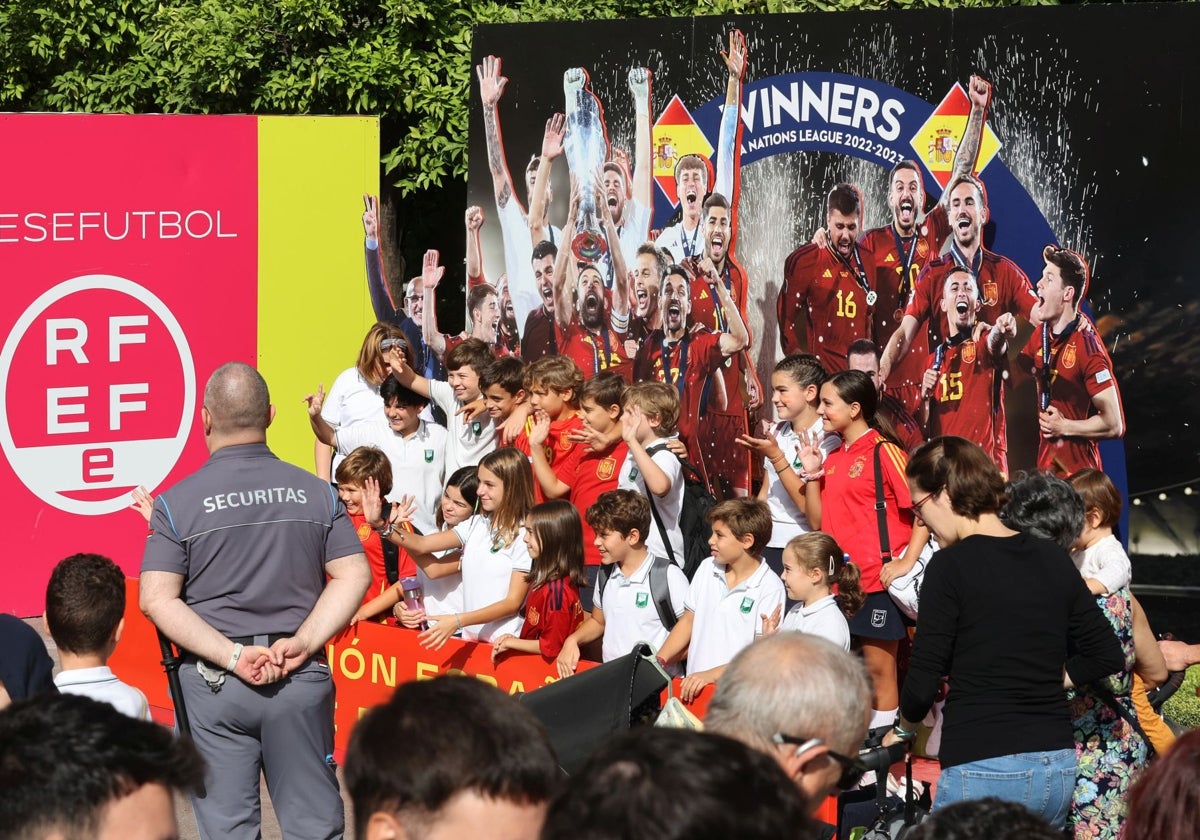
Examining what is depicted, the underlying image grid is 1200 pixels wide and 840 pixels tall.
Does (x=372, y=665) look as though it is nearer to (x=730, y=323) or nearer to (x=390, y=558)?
(x=390, y=558)

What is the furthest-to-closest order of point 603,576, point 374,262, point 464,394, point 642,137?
point 374,262 → point 642,137 → point 464,394 → point 603,576

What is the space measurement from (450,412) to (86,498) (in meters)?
2.80

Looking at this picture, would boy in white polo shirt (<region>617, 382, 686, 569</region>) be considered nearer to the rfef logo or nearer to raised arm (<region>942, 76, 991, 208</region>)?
raised arm (<region>942, 76, 991, 208</region>)

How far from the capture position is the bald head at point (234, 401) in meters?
5.36

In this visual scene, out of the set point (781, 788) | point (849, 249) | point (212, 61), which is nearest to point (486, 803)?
point (781, 788)

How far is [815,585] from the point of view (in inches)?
244

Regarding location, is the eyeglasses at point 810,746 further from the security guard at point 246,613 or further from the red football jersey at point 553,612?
the red football jersey at point 553,612

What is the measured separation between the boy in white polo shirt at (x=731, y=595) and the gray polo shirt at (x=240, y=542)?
181 centimetres

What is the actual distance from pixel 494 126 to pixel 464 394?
308 centimetres

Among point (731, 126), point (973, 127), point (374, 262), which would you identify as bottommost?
point (374, 262)

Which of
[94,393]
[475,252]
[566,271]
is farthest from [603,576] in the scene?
[94,393]

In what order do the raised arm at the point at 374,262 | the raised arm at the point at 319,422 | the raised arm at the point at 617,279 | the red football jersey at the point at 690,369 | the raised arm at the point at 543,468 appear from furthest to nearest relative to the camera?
the raised arm at the point at 374,262
the raised arm at the point at 617,279
the red football jersey at the point at 690,369
the raised arm at the point at 319,422
the raised arm at the point at 543,468

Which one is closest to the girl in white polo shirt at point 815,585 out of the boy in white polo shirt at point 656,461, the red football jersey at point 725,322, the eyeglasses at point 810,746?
the boy in white polo shirt at point 656,461

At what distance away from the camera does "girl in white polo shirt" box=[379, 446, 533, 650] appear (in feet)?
22.6
